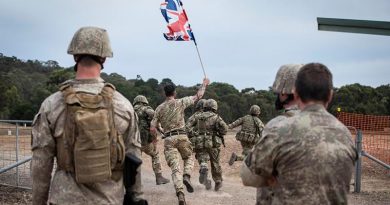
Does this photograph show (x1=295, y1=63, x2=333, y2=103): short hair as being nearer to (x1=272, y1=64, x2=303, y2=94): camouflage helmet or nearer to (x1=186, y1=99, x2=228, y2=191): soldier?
(x1=272, y1=64, x2=303, y2=94): camouflage helmet

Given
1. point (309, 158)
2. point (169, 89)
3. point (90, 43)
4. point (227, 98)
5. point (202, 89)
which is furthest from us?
point (227, 98)

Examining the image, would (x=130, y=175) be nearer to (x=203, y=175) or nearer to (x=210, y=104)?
(x=203, y=175)

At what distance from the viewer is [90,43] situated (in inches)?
140

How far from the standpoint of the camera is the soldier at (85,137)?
3.31 metres

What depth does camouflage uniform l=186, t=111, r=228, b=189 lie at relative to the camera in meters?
11.5

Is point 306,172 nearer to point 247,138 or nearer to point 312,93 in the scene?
point 312,93

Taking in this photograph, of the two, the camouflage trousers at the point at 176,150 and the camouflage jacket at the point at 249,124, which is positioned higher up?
the camouflage jacket at the point at 249,124

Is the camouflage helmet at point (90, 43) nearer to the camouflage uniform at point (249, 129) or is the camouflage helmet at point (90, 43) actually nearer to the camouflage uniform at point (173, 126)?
the camouflage uniform at point (173, 126)

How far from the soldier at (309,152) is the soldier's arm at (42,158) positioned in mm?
1393

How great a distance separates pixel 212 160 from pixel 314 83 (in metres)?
8.55

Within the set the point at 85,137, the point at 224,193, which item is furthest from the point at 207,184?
the point at 85,137

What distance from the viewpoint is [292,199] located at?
3006mm

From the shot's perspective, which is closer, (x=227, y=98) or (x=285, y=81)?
(x=285, y=81)

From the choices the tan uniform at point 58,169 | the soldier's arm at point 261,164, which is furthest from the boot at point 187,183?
the soldier's arm at point 261,164
